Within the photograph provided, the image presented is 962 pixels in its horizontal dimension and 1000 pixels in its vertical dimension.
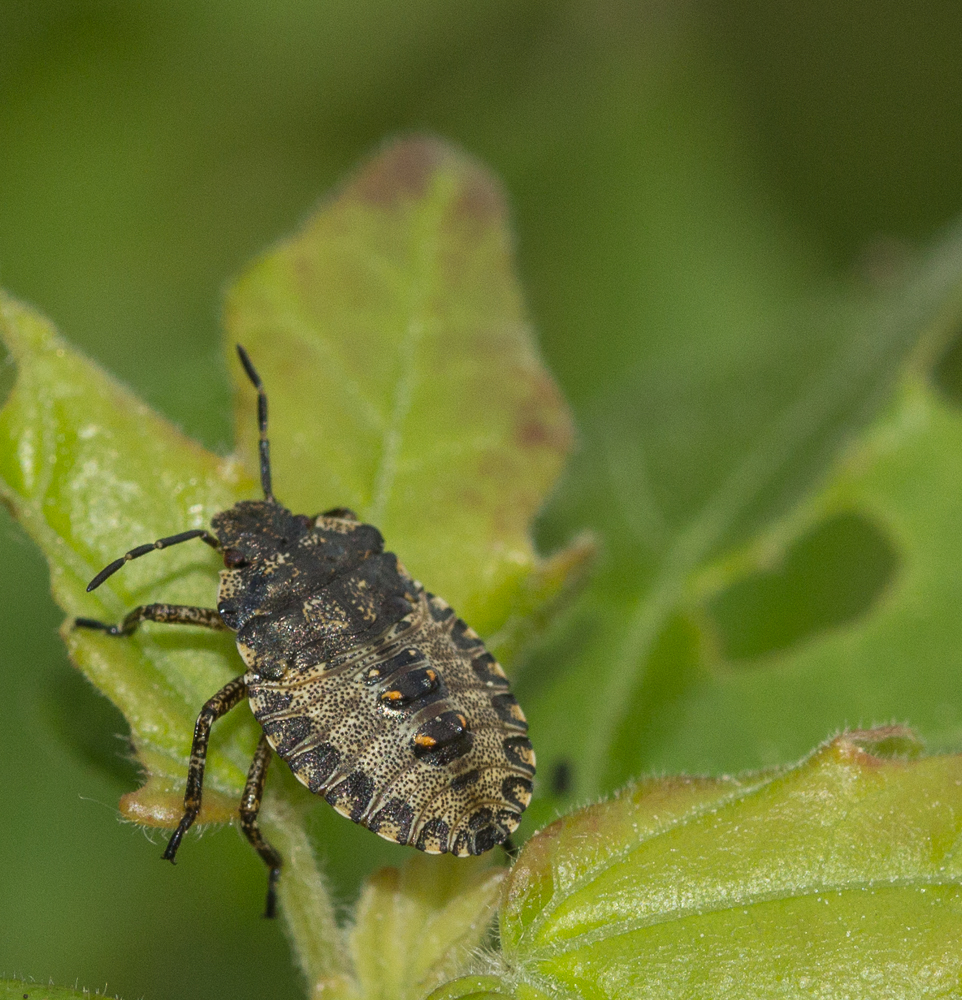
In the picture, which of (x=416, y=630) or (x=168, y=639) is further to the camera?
(x=416, y=630)

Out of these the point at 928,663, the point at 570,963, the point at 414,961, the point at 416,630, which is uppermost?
the point at 416,630

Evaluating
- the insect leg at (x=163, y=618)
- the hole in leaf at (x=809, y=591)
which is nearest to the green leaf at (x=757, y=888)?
the insect leg at (x=163, y=618)

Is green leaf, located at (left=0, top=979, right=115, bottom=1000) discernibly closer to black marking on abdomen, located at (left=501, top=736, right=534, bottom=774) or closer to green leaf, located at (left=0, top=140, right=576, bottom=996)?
green leaf, located at (left=0, top=140, right=576, bottom=996)

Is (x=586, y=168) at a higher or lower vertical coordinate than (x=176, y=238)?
lower

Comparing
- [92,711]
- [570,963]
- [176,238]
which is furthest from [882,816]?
[176,238]

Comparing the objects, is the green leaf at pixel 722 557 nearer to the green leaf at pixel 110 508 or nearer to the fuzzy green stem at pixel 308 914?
the fuzzy green stem at pixel 308 914

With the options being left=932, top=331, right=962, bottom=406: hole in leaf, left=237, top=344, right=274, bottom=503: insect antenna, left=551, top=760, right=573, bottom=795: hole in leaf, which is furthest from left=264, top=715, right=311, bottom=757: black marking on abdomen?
left=932, top=331, right=962, bottom=406: hole in leaf

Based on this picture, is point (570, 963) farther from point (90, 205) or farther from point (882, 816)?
point (90, 205)
